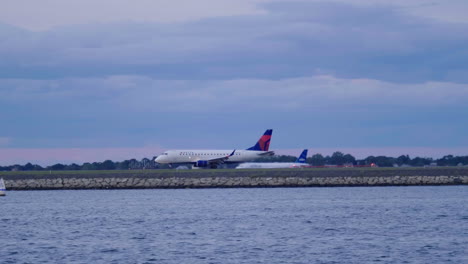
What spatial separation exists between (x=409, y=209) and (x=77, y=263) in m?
25.3

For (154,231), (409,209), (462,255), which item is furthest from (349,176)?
(462,255)

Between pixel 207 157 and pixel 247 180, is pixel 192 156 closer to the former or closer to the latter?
pixel 207 157

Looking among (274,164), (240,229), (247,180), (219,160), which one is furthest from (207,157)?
(240,229)

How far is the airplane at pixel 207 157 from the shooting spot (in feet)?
351

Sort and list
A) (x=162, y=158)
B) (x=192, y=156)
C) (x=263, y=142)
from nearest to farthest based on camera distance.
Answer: (x=192, y=156)
(x=162, y=158)
(x=263, y=142)

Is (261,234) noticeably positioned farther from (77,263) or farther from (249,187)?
(249,187)

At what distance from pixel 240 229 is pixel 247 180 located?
3786 cm

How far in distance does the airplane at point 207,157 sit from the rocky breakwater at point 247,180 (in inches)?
984

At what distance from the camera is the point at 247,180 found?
7594 cm

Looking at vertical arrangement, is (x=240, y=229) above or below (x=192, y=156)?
below

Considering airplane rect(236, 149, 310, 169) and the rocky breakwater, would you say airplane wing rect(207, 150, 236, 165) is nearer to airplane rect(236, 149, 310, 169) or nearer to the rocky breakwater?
airplane rect(236, 149, 310, 169)

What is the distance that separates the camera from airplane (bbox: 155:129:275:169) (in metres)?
107

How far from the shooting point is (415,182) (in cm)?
7438

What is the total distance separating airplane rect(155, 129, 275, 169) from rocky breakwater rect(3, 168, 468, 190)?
82.0ft
